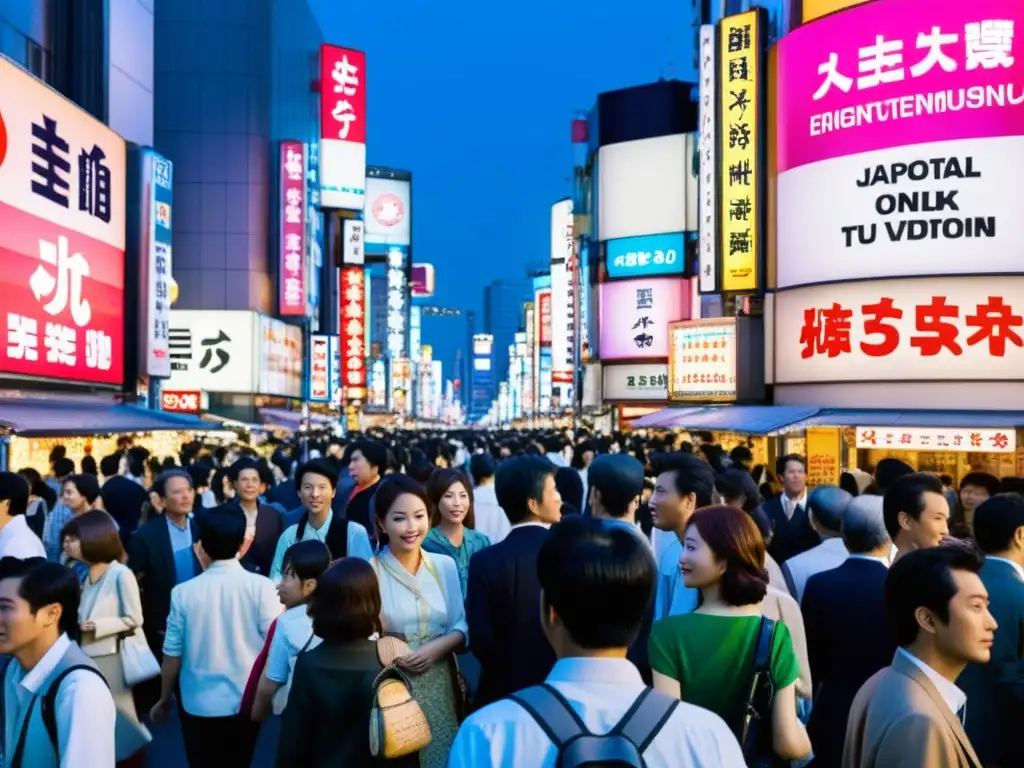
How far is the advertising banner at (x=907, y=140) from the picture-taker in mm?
19656

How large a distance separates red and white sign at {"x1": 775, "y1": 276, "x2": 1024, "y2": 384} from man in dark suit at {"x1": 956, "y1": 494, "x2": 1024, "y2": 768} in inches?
641

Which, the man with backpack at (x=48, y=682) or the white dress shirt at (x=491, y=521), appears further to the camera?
the white dress shirt at (x=491, y=521)

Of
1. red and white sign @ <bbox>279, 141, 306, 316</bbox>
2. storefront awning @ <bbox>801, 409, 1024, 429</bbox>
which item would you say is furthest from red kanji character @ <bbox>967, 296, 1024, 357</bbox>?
red and white sign @ <bbox>279, 141, 306, 316</bbox>

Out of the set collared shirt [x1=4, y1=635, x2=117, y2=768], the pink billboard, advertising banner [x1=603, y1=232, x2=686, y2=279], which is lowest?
collared shirt [x1=4, y1=635, x2=117, y2=768]

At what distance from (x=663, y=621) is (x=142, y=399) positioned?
2499 cm

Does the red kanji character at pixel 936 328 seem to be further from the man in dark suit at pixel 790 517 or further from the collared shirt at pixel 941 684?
Result: the collared shirt at pixel 941 684

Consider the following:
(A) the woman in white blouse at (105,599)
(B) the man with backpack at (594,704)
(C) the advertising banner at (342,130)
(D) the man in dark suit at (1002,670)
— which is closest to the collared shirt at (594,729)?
(B) the man with backpack at (594,704)

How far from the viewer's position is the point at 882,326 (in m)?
21.1

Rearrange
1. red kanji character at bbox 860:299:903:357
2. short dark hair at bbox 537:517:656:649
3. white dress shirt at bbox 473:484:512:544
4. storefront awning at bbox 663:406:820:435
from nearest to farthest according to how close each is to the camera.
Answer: short dark hair at bbox 537:517:656:649 → white dress shirt at bbox 473:484:512:544 → storefront awning at bbox 663:406:820:435 → red kanji character at bbox 860:299:903:357

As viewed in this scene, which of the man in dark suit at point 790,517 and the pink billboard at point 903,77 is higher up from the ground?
the pink billboard at point 903,77

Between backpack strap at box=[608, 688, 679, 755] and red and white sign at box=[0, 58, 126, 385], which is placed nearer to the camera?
backpack strap at box=[608, 688, 679, 755]

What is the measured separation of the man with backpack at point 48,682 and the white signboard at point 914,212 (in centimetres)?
1904

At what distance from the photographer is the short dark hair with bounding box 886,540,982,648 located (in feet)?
10.0

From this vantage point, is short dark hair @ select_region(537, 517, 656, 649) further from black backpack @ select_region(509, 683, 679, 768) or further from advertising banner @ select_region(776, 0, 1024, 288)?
advertising banner @ select_region(776, 0, 1024, 288)
